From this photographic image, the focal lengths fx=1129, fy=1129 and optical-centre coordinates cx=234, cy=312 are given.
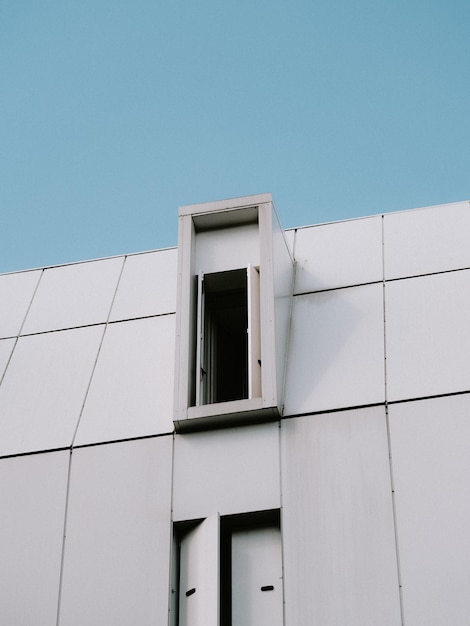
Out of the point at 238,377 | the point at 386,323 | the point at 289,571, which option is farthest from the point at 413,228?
the point at 289,571

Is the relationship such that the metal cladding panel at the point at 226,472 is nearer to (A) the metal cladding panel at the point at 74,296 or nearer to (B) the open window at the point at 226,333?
(B) the open window at the point at 226,333

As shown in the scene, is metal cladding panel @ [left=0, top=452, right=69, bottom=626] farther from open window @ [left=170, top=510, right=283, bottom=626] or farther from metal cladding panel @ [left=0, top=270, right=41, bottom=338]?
metal cladding panel @ [left=0, top=270, right=41, bottom=338]

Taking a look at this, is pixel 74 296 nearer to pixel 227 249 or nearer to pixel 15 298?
pixel 15 298

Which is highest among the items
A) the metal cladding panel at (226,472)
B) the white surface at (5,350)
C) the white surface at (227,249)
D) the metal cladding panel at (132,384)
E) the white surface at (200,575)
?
the white surface at (227,249)

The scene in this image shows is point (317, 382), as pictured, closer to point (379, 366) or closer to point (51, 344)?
point (379, 366)

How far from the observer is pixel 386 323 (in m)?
15.1

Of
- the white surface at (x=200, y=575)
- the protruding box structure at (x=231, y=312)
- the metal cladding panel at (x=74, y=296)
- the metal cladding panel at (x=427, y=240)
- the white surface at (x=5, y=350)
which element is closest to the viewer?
the white surface at (x=200, y=575)

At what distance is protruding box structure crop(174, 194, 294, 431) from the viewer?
14.0 m

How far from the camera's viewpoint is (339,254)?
16703 millimetres

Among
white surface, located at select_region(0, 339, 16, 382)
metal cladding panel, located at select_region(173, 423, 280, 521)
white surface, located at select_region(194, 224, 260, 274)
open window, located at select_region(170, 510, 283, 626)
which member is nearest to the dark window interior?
white surface, located at select_region(194, 224, 260, 274)

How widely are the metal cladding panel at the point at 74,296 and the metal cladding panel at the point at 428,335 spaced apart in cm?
449

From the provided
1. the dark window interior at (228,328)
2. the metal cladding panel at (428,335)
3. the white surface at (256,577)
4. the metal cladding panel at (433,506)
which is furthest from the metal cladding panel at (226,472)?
the metal cladding panel at (428,335)

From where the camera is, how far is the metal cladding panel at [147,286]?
1673 centimetres

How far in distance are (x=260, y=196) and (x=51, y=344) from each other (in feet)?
12.5
